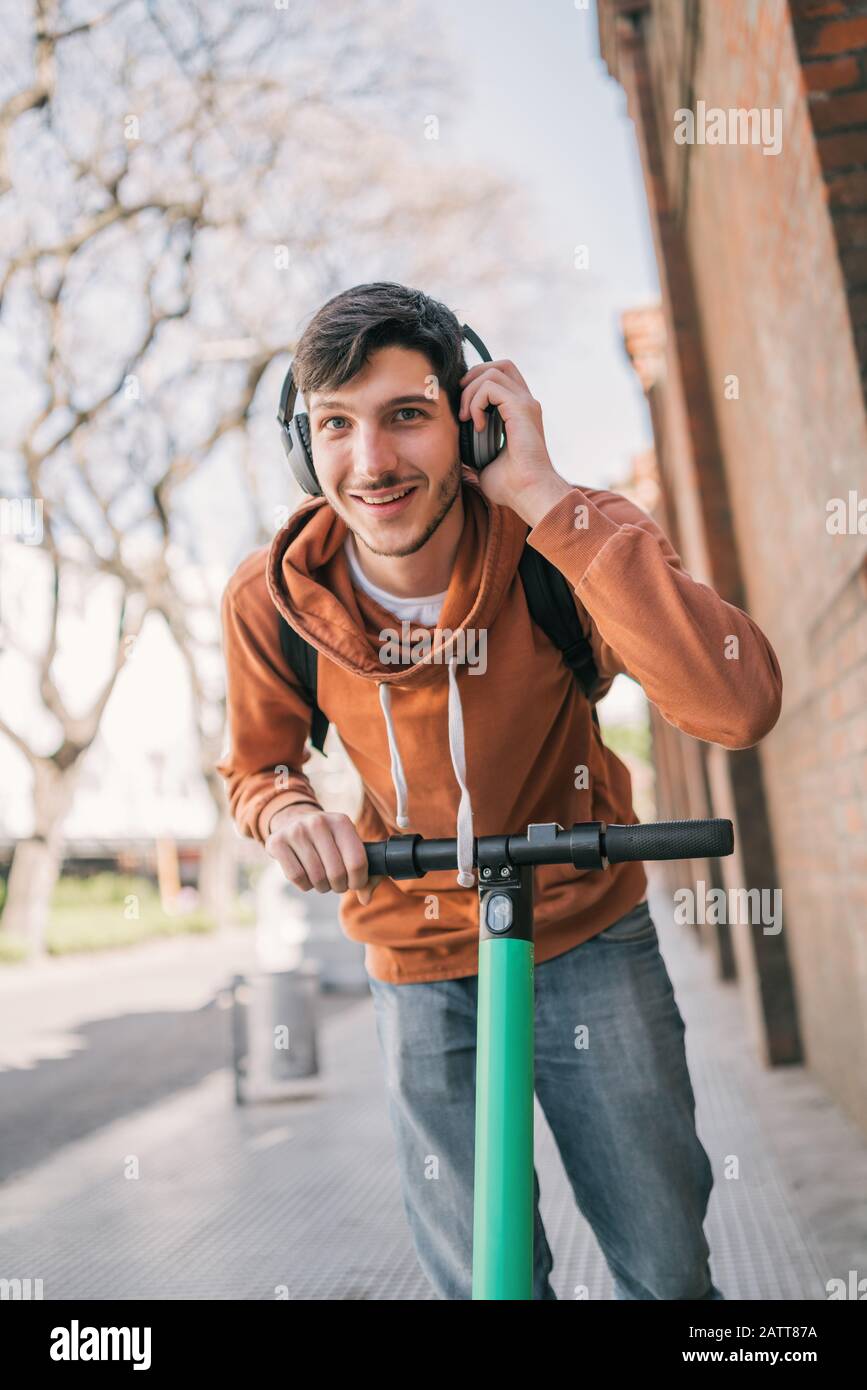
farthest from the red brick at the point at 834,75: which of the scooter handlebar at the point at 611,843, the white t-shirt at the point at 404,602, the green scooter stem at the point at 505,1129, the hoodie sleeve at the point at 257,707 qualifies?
the green scooter stem at the point at 505,1129

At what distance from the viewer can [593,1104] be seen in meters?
1.92

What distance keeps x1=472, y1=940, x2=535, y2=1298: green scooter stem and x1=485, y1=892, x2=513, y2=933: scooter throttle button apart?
23mm

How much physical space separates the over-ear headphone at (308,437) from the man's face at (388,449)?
48mm

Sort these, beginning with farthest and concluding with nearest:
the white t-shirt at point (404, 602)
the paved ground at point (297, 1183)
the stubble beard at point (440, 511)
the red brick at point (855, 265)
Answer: the paved ground at point (297, 1183) → the red brick at point (855, 265) → the white t-shirt at point (404, 602) → the stubble beard at point (440, 511)

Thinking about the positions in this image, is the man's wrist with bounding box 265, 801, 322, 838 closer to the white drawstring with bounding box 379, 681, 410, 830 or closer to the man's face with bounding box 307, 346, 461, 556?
the white drawstring with bounding box 379, 681, 410, 830

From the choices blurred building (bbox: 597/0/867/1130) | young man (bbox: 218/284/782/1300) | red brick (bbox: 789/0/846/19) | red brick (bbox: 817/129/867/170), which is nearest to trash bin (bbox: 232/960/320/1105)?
blurred building (bbox: 597/0/867/1130)

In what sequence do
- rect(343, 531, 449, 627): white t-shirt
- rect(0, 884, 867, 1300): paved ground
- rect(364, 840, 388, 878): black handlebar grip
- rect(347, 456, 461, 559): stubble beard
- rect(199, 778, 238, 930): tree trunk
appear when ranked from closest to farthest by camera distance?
rect(364, 840, 388, 878): black handlebar grip → rect(347, 456, 461, 559): stubble beard → rect(343, 531, 449, 627): white t-shirt → rect(0, 884, 867, 1300): paved ground → rect(199, 778, 238, 930): tree trunk

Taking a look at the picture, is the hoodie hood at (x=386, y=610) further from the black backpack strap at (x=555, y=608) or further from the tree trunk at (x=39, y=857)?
the tree trunk at (x=39, y=857)

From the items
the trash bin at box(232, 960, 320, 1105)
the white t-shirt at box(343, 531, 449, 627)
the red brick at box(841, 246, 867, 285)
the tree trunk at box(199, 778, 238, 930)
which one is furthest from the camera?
the tree trunk at box(199, 778, 238, 930)

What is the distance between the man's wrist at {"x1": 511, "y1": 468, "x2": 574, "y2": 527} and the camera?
1657 mm

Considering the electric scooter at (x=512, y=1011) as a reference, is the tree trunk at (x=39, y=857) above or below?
above

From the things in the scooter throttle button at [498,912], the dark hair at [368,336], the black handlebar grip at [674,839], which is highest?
the dark hair at [368,336]

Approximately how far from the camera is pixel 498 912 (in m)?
1.46

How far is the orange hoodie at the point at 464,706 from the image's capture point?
5.36ft
